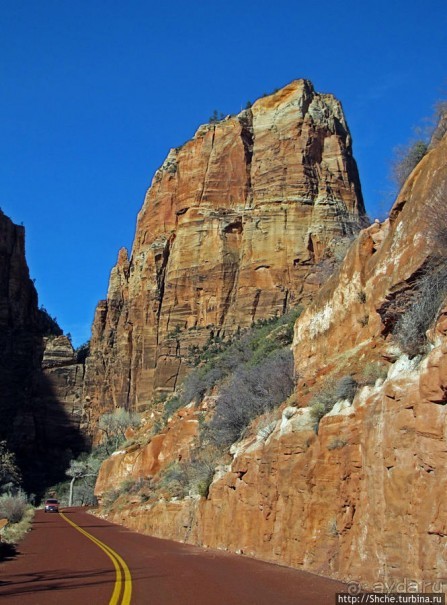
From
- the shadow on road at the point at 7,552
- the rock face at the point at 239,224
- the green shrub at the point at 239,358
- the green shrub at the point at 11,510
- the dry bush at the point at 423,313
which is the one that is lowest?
the shadow on road at the point at 7,552

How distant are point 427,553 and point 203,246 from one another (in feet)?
205

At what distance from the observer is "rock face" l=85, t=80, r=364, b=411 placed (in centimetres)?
6662

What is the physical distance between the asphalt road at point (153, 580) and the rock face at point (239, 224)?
147 feet

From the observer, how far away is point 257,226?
226ft

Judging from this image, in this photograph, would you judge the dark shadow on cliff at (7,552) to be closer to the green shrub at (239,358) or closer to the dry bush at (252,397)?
the dry bush at (252,397)

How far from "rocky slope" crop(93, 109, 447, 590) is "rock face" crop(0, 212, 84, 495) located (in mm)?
70456

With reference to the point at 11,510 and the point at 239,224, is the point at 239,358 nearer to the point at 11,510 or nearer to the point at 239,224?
the point at 11,510

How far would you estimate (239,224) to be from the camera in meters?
70.4

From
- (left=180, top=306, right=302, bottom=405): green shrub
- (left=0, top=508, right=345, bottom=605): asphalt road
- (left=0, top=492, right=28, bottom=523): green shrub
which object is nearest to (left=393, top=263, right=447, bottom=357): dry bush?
(left=0, top=508, right=345, bottom=605): asphalt road

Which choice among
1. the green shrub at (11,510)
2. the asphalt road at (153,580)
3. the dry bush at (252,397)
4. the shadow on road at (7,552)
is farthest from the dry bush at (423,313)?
the green shrub at (11,510)

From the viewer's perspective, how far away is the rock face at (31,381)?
88.8 metres

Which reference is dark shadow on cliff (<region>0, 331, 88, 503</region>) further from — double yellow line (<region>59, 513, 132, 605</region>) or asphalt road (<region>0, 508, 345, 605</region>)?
double yellow line (<region>59, 513, 132, 605</region>)

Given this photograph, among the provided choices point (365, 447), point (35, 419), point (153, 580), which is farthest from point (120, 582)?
point (35, 419)

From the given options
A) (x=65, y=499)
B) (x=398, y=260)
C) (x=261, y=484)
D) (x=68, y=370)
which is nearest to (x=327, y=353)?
(x=261, y=484)
